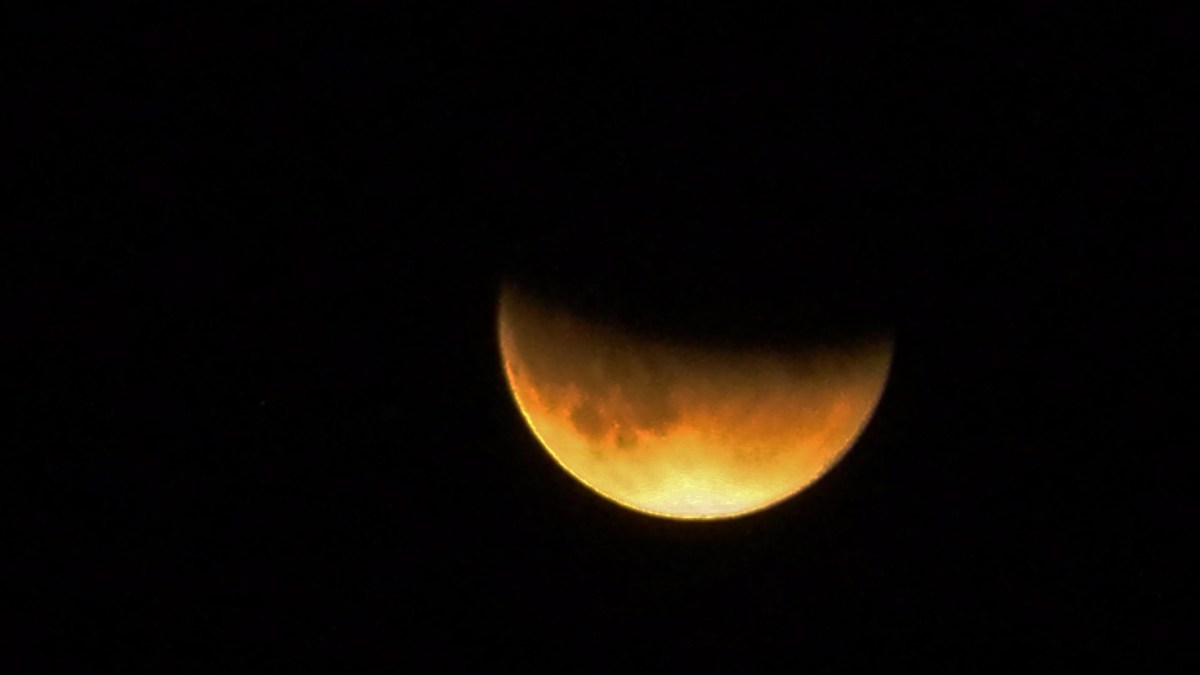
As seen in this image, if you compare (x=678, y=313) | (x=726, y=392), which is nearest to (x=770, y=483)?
(x=726, y=392)

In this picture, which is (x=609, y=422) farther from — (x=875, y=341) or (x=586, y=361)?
(x=875, y=341)

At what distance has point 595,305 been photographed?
5887 mm

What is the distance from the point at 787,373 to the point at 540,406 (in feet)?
4.02

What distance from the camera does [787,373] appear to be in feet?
19.4

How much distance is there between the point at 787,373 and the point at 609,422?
34.1 inches

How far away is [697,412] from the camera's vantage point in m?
5.88

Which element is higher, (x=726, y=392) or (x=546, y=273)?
(x=546, y=273)

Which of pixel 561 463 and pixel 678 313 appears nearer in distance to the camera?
pixel 678 313

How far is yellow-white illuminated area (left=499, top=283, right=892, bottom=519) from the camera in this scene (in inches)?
231

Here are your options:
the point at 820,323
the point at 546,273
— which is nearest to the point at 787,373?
the point at 820,323

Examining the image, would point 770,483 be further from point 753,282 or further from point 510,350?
point 510,350

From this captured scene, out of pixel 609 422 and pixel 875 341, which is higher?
pixel 875 341

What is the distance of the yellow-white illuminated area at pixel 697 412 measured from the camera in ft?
19.2

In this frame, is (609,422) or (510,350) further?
(510,350)
